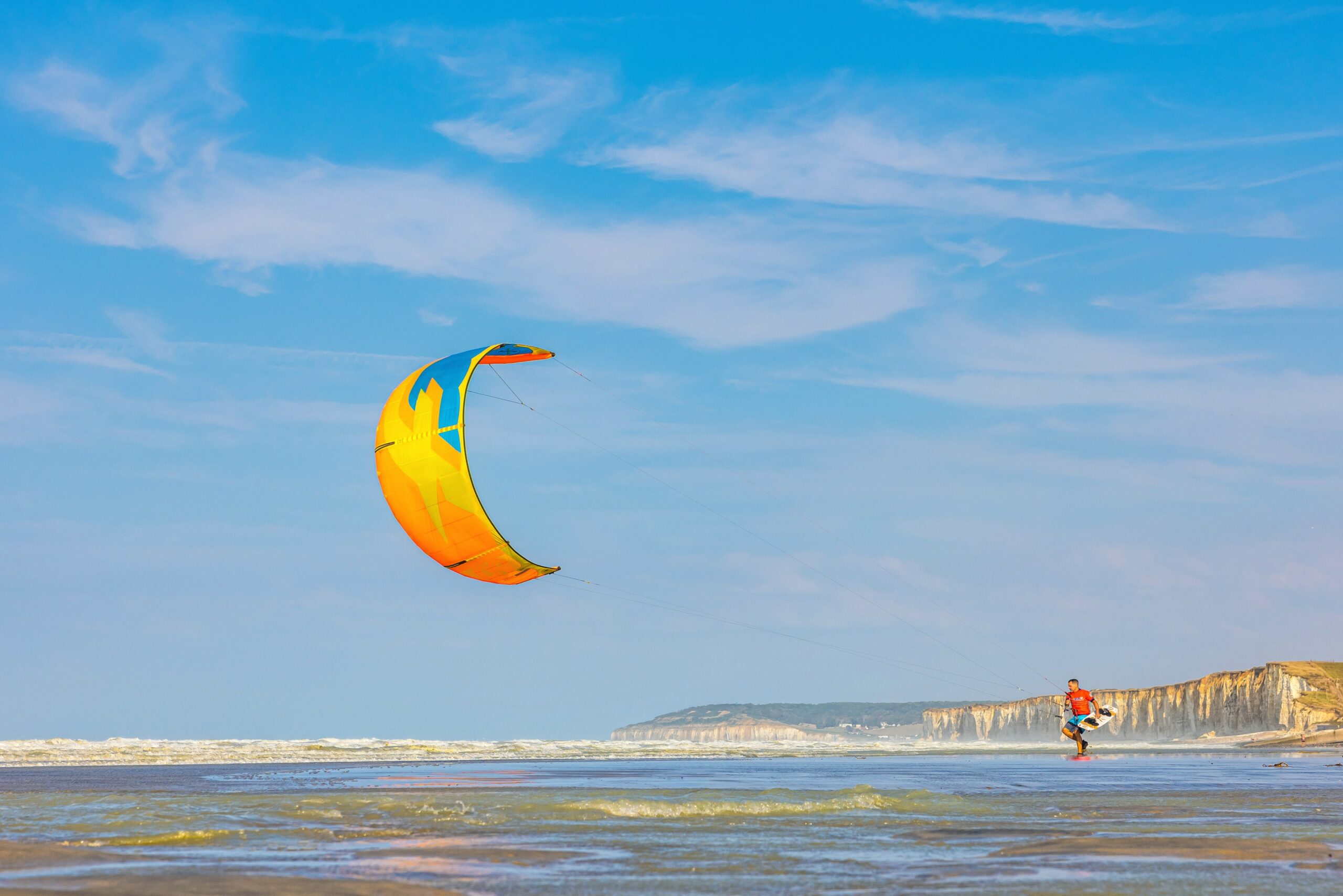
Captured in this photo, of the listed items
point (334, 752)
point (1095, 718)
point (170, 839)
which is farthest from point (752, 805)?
point (334, 752)

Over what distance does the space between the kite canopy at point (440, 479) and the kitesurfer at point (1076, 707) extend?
11527mm

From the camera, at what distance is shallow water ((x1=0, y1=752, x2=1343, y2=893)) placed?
9125mm

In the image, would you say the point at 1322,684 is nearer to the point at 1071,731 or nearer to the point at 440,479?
the point at 1071,731

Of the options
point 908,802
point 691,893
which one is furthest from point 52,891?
point 908,802

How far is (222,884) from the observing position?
8.56m

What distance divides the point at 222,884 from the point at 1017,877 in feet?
19.2

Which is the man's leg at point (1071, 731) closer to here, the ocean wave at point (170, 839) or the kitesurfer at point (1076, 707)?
the kitesurfer at point (1076, 707)

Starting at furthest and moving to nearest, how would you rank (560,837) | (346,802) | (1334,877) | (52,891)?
(346,802)
(560,837)
(1334,877)
(52,891)

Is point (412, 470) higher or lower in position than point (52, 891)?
higher

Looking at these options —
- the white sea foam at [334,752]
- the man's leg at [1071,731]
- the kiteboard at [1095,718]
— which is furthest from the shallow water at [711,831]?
the white sea foam at [334,752]

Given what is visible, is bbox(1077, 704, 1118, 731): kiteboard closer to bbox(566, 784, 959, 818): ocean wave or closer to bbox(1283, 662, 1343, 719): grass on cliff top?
bbox(566, 784, 959, 818): ocean wave

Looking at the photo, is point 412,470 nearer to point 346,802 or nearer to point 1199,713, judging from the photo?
point 346,802

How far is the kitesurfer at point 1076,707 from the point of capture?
24.6 meters

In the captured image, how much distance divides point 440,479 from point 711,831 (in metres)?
8.62
